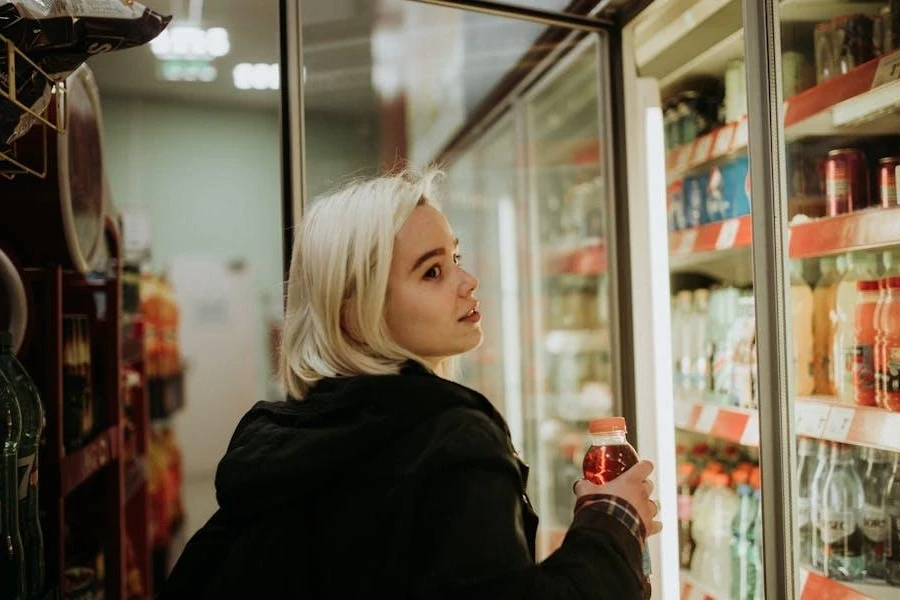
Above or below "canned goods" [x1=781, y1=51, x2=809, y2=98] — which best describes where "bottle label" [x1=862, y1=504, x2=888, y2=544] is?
below

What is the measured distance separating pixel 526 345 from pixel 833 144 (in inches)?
75.0

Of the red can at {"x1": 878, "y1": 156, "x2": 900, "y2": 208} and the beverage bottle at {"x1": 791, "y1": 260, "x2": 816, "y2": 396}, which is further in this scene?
the beverage bottle at {"x1": 791, "y1": 260, "x2": 816, "y2": 396}

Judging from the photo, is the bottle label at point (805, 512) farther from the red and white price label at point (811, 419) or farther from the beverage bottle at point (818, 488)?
the red and white price label at point (811, 419)

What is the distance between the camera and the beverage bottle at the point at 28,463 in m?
1.40

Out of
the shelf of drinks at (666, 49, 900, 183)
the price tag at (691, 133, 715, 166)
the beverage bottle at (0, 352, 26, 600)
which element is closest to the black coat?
the beverage bottle at (0, 352, 26, 600)

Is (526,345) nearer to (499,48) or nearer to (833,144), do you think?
(499,48)

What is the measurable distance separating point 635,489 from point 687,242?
1150mm

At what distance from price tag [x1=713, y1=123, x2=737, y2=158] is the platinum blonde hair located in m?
1.06

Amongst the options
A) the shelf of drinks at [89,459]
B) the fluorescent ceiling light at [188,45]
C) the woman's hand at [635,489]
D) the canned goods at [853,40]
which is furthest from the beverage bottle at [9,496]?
the fluorescent ceiling light at [188,45]

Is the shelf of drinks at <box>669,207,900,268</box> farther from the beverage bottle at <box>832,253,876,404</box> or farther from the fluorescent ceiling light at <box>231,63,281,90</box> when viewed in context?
the fluorescent ceiling light at <box>231,63,281,90</box>

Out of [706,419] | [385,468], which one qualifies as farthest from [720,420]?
[385,468]

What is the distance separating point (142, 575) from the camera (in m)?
3.03

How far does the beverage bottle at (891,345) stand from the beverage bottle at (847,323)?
0.08 m

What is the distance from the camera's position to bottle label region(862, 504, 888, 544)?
1.69 meters
